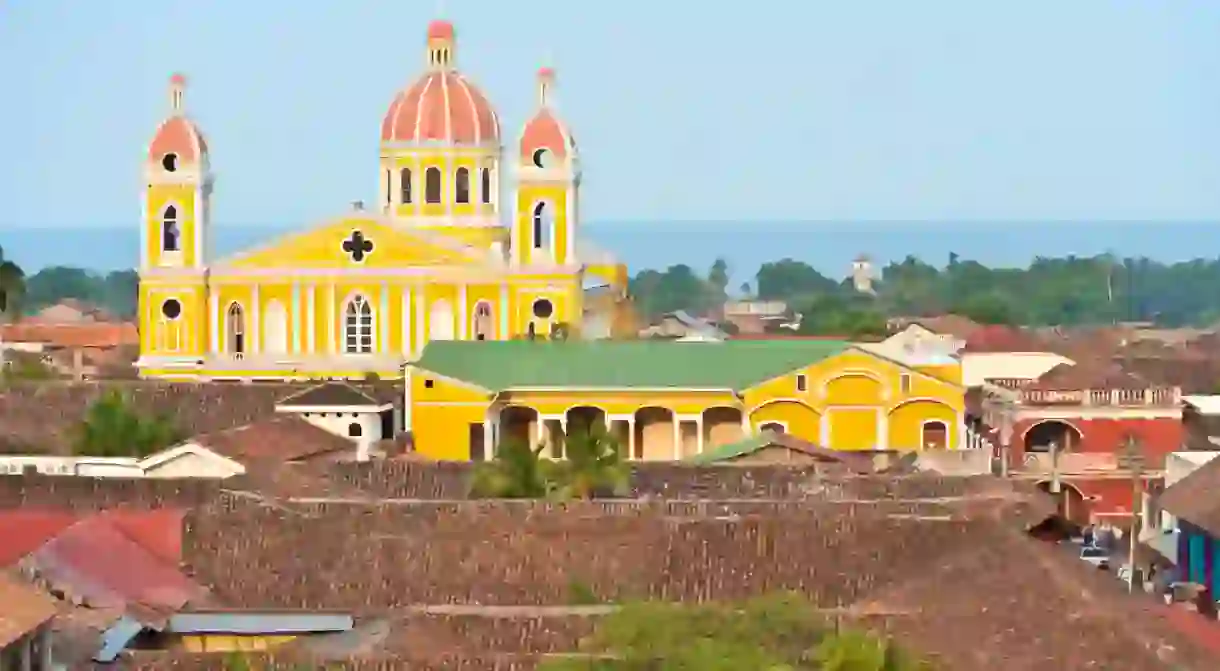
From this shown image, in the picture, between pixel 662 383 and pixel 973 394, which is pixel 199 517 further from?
pixel 973 394

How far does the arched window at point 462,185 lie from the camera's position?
249 ft

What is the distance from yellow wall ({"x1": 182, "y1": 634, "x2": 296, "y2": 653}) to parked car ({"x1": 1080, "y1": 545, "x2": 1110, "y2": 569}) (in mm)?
15972

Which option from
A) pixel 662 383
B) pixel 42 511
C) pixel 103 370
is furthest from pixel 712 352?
pixel 42 511

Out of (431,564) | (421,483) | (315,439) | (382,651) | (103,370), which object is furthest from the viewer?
(103,370)

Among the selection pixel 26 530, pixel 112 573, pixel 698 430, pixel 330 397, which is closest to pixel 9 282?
pixel 330 397

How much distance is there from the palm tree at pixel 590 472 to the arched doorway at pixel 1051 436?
1509 cm

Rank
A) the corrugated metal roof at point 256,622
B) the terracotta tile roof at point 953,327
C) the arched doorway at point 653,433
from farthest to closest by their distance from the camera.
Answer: the terracotta tile roof at point 953,327 < the arched doorway at point 653,433 < the corrugated metal roof at point 256,622

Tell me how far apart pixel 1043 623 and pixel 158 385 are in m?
38.1

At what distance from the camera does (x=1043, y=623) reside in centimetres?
2908

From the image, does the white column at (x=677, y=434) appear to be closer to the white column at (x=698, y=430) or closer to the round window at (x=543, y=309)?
the white column at (x=698, y=430)

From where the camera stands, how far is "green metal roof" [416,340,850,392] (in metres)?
62.8

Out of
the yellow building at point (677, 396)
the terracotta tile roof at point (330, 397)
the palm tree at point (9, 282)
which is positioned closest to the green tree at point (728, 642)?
the terracotta tile roof at point (330, 397)

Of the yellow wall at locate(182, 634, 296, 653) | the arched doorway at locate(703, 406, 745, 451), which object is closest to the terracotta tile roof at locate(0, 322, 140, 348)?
the arched doorway at locate(703, 406, 745, 451)

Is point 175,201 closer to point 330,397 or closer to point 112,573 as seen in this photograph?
point 330,397
